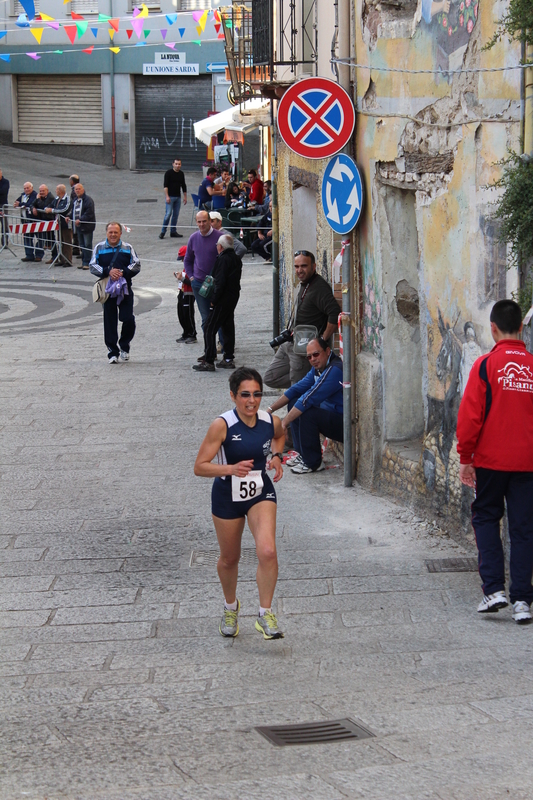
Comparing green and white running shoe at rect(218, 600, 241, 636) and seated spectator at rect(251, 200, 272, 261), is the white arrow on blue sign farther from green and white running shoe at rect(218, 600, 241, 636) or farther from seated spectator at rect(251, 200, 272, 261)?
seated spectator at rect(251, 200, 272, 261)

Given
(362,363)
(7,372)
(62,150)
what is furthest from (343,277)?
(62,150)

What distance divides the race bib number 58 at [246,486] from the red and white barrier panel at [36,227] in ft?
59.5

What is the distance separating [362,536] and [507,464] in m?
2.19

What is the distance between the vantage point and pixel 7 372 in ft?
44.4

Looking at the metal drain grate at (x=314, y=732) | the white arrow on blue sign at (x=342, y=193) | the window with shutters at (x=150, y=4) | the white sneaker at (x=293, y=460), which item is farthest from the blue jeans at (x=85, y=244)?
the metal drain grate at (x=314, y=732)

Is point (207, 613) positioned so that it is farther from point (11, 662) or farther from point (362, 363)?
point (362, 363)

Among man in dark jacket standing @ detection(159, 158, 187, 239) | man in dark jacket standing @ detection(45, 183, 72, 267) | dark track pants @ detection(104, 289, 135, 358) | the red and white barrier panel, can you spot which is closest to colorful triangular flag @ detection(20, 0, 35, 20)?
man in dark jacket standing @ detection(45, 183, 72, 267)

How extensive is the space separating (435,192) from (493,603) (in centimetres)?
292

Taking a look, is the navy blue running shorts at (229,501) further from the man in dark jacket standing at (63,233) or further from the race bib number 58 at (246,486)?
the man in dark jacket standing at (63,233)

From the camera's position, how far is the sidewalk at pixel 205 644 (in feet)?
A: 13.2

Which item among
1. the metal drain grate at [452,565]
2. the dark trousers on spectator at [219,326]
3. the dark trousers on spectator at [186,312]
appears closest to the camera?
the metal drain grate at [452,565]

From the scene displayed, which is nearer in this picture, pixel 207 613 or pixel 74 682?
pixel 74 682

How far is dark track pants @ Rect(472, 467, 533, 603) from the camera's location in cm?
576

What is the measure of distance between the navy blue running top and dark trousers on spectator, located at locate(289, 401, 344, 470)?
3477 mm
